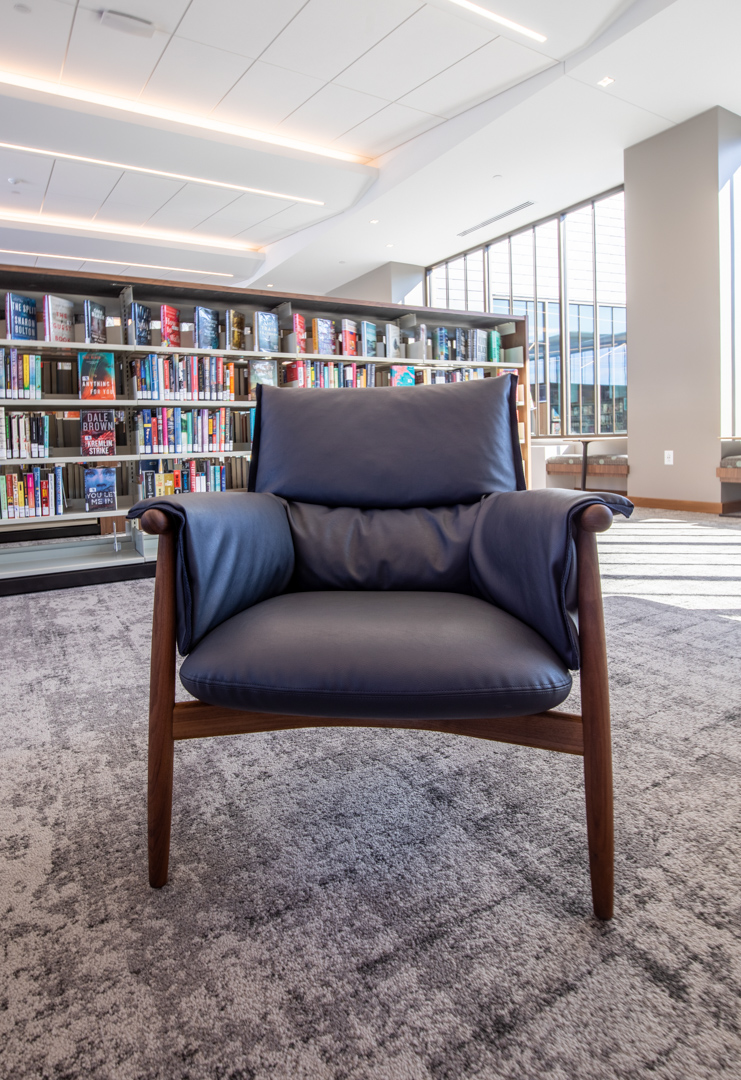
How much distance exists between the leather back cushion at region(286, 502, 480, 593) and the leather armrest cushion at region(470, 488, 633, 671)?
8 cm

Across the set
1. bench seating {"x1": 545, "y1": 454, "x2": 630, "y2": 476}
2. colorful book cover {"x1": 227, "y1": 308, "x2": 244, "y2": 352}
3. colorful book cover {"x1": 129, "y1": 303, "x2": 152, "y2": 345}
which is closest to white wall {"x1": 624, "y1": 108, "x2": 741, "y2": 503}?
bench seating {"x1": 545, "y1": 454, "x2": 630, "y2": 476}

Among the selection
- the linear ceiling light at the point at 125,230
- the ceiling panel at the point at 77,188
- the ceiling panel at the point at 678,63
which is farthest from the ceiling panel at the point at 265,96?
the linear ceiling light at the point at 125,230

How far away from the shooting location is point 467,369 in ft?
15.5

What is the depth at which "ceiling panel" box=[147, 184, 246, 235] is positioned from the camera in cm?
647

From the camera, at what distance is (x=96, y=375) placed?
3248mm

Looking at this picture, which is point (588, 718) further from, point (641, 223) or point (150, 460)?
point (641, 223)

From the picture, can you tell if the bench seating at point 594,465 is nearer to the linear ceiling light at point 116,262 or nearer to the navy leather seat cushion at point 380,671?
the linear ceiling light at point 116,262

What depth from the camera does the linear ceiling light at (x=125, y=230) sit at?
709 centimetres

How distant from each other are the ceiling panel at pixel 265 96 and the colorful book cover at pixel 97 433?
302 centimetres

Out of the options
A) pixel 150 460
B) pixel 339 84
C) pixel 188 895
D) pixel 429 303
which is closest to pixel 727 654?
pixel 188 895

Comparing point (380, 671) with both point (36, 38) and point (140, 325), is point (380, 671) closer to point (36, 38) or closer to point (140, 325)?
point (140, 325)

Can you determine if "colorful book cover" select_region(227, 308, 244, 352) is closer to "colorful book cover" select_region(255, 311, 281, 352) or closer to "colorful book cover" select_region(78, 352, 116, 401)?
"colorful book cover" select_region(255, 311, 281, 352)

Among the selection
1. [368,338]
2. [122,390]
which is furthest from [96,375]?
[368,338]

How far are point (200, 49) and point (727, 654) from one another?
4.88m
